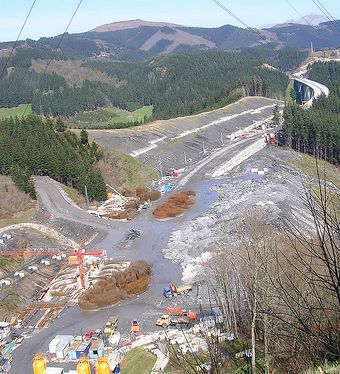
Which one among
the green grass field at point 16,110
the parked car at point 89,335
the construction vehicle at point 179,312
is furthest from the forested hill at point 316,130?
the green grass field at point 16,110

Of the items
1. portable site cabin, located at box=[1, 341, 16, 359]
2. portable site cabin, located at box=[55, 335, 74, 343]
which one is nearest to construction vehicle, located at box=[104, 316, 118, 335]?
portable site cabin, located at box=[55, 335, 74, 343]

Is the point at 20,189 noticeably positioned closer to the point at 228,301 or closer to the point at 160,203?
the point at 160,203

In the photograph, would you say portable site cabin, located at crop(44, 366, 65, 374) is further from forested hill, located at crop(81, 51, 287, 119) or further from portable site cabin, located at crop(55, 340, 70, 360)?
forested hill, located at crop(81, 51, 287, 119)

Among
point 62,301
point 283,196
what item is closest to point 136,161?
point 283,196

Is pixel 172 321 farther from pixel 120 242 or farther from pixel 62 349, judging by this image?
pixel 120 242

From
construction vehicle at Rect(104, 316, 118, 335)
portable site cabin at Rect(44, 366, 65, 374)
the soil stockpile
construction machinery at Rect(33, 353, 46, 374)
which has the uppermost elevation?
construction machinery at Rect(33, 353, 46, 374)
